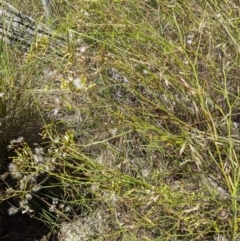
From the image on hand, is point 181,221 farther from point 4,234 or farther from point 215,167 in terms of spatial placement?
point 4,234

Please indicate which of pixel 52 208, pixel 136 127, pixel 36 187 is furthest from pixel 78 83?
pixel 52 208

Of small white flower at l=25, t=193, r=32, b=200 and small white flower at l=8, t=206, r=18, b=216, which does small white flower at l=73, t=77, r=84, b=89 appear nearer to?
small white flower at l=25, t=193, r=32, b=200

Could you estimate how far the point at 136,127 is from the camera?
232 cm

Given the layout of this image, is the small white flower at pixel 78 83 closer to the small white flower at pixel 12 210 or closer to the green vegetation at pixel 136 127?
the green vegetation at pixel 136 127

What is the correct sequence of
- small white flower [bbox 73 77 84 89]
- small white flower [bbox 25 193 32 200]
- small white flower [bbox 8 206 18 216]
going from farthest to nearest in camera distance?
small white flower [bbox 8 206 18 216], small white flower [bbox 25 193 32 200], small white flower [bbox 73 77 84 89]

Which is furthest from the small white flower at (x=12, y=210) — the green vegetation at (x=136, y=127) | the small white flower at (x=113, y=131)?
the small white flower at (x=113, y=131)

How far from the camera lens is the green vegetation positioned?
2.27 m

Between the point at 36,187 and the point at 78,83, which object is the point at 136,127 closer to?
the point at 78,83

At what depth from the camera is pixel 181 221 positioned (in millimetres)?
2340

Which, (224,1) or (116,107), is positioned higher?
(224,1)

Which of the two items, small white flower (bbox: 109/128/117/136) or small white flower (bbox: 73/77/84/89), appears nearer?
small white flower (bbox: 73/77/84/89)

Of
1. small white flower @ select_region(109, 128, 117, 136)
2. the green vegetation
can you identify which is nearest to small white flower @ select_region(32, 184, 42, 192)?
the green vegetation

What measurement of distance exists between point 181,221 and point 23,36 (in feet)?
4.35

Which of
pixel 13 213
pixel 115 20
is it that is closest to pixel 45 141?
pixel 13 213
